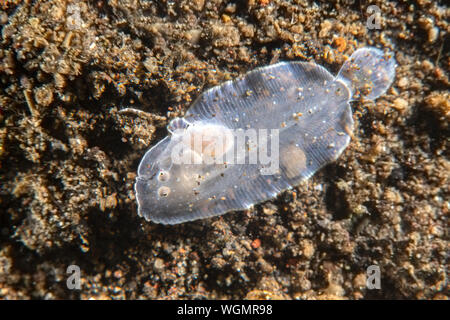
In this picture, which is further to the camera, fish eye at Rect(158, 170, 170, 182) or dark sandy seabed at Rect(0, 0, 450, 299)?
fish eye at Rect(158, 170, 170, 182)

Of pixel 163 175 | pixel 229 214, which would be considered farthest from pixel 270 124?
pixel 163 175

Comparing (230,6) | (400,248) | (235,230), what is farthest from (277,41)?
(400,248)

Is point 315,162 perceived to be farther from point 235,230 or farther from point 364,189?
point 235,230

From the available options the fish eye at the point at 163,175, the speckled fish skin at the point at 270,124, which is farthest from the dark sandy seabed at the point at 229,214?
the fish eye at the point at 163,175

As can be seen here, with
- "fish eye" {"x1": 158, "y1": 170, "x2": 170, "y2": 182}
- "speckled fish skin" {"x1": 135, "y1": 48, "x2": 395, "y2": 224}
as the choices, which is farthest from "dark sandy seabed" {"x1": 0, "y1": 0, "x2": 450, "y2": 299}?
"fish eye" {"x1": 158, "y1": 170, "x2": 170, "y2": 182}

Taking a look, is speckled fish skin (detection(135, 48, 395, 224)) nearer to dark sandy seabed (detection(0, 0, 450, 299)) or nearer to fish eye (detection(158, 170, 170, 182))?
fish eye (detection(158, 170, 170, 182))

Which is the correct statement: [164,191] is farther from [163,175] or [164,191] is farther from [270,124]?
[270,124]
